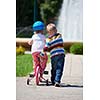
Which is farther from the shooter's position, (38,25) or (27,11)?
(27,11)

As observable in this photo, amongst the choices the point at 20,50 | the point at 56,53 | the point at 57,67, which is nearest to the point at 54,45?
the point at 56,53

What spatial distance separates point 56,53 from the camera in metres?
4.71

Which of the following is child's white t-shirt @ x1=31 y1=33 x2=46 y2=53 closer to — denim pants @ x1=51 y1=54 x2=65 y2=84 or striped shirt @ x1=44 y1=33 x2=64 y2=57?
striped shirt @ x1=44 y1=33 x2=64 y2=57

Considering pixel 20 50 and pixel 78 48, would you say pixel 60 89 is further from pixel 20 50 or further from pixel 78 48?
pixel 20 50

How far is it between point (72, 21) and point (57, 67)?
18.6 inches

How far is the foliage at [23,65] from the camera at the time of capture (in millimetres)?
4688

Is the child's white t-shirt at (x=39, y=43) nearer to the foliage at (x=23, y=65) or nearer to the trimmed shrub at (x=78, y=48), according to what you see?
the foliage at (x=23, y=65)

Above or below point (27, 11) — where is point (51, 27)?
below

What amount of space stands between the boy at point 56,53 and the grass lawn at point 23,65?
20 cm

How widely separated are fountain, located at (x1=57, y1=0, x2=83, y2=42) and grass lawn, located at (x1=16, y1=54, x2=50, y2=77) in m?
0.38

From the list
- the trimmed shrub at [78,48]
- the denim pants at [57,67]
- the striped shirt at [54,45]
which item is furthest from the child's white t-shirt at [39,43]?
the trimmed shrub at [78,48]

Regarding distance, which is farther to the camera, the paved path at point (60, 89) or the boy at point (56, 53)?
the boy at point (56, 53)
